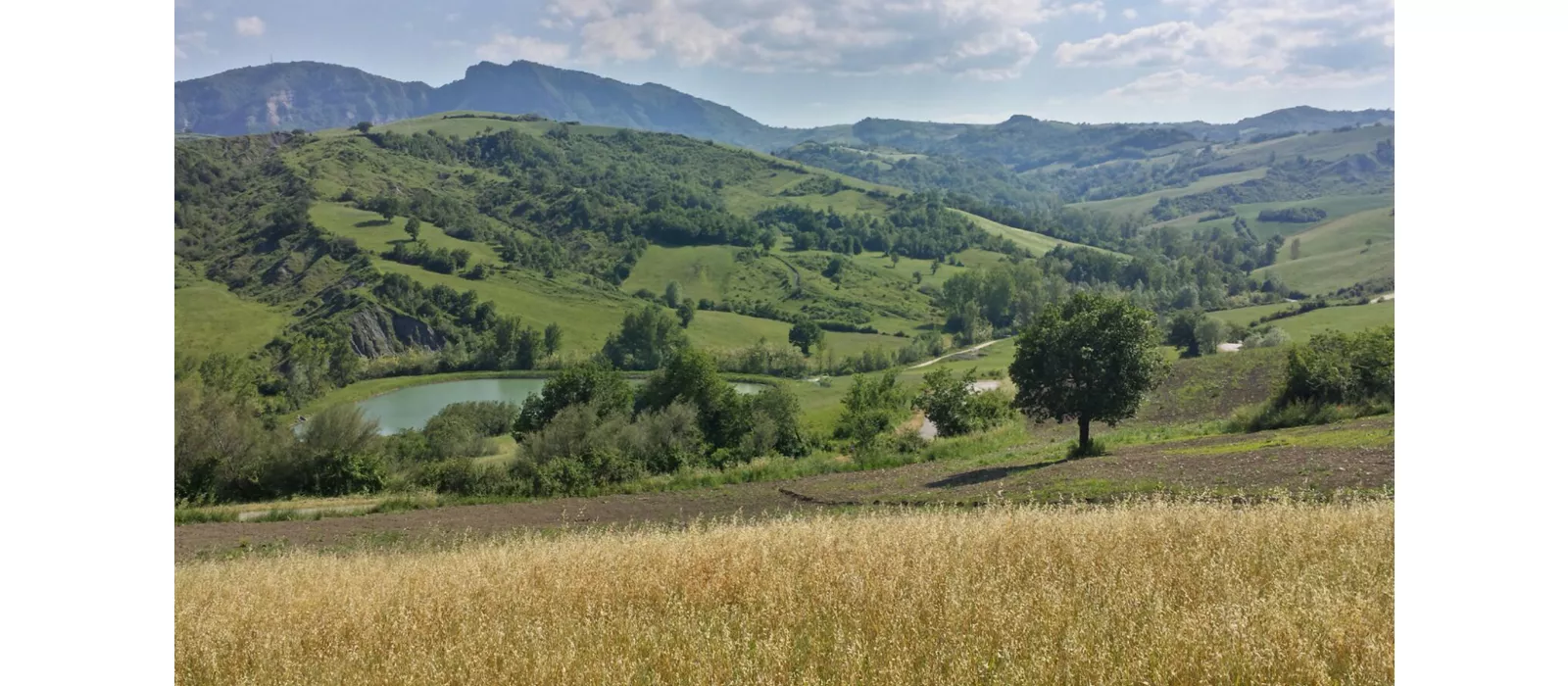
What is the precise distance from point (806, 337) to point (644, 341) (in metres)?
22.2

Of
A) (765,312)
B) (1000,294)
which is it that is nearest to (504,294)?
(765,312)

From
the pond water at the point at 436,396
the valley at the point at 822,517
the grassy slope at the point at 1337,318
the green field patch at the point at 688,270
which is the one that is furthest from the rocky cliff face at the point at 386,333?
the grassy slope at the point at 1337,318

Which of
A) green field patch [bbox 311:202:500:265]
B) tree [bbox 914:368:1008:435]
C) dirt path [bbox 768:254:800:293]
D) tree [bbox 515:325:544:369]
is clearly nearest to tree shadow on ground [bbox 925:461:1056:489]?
tree [bbox 914:368:1008:435]

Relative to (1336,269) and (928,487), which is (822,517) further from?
(1336,269)

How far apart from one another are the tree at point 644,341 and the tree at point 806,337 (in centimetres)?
1571

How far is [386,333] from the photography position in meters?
130

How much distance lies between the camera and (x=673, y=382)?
4622 cm

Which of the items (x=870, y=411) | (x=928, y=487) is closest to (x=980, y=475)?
(x=928, y=487)

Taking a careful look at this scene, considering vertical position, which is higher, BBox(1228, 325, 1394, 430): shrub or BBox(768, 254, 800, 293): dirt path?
BBox(768, 254, 800, 293): dirt path

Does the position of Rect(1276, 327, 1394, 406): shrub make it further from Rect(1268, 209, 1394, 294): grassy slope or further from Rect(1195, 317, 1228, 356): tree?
Rect(1268, 209, 1394, 294): grassy slope

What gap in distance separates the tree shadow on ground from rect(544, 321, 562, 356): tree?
10146 cm

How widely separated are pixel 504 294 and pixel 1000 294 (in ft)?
271

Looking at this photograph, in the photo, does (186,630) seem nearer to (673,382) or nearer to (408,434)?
(673,382)

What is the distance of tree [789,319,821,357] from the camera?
12069cm
